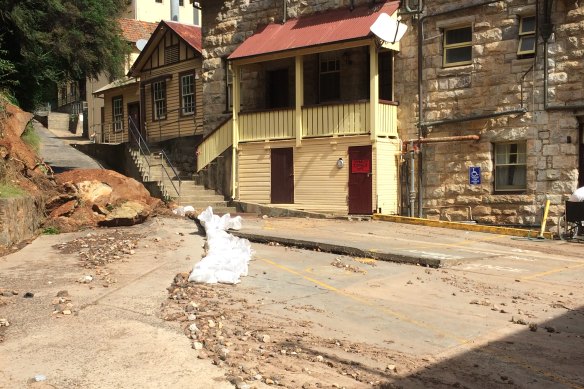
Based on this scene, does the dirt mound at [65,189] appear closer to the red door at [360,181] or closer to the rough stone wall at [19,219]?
the rough stone wall at [19,219]

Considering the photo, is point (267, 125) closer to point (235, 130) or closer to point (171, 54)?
point (235, 130)

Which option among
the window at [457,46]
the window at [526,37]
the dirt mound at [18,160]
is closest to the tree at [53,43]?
the dirt mound at [18,160]

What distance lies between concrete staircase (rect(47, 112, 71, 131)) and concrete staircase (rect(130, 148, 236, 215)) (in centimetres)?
2522

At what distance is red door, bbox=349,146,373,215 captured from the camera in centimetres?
1662

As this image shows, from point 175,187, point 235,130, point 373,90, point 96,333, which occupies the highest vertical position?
point 373,90

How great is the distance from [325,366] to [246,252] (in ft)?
17.7

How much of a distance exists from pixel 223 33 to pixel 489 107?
10081mm

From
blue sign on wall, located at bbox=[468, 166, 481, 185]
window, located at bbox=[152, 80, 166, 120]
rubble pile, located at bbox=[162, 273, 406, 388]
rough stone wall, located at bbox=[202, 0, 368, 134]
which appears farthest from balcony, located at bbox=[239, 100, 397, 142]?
rubble pile, located at bbox=[162, 273, 406, 388]

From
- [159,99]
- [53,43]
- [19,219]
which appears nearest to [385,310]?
[19,219]

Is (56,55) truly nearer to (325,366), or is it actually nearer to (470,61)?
(470,61)

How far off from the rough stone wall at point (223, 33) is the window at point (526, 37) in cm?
706

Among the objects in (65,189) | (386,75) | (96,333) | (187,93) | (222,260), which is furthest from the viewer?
(187,93)

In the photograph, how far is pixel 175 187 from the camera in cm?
1978

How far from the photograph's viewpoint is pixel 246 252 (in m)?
10.1
